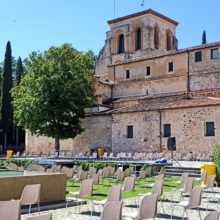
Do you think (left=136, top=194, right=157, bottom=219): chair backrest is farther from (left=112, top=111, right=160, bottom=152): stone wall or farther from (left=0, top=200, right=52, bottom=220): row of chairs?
(left=112, top=111, right=160, bottom=152): stone wall

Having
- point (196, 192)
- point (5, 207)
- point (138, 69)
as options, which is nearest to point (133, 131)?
point (138, 69)

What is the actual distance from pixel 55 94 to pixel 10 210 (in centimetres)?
2872

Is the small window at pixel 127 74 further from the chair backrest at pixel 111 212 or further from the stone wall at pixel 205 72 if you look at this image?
the chair backrest at pixel 111 212

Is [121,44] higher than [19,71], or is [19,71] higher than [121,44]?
[121,44]

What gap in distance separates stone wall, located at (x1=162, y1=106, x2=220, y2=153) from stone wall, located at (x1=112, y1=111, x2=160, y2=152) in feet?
3.17

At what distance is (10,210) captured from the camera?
601cm

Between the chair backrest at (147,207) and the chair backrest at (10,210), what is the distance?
2.20 metres

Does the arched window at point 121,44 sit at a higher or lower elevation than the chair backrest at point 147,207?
higher

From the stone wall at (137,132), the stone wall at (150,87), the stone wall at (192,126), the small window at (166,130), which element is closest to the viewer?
the stone wall at (192,126)

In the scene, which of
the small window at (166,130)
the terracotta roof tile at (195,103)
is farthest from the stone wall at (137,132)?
the terracotta roof tile at (195,103)

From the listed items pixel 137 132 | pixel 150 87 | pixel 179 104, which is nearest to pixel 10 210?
pixel 179 104

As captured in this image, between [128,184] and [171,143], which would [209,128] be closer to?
[171,143]

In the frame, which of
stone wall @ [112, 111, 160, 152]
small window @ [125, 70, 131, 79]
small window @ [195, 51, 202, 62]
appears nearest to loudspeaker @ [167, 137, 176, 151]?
stone wall @ [112, 111, 160, 152]

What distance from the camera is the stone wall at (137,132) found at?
31.3 m
